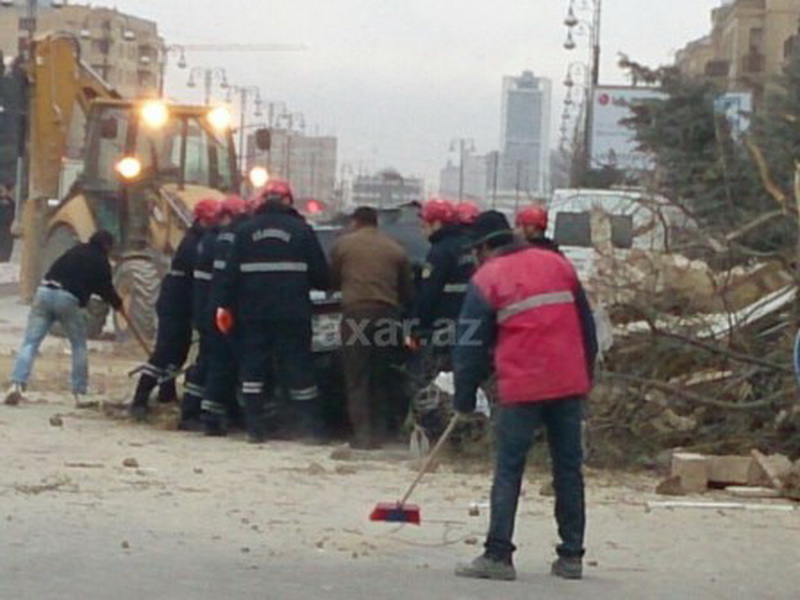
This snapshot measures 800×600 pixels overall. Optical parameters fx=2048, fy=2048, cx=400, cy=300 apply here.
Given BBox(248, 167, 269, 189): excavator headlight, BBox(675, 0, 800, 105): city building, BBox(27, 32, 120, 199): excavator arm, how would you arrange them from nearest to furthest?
BBox(248, 167, 269, 189): excavator headlight
BBox(27, 32, 120, 199): excavator arm
BBox(675, 0, 800, 105): city building

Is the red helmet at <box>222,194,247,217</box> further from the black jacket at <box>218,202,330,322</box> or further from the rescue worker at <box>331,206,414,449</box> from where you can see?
the rescue worker at <box>331,206,414,449</box>

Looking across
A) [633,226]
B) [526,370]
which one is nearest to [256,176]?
[633,226]

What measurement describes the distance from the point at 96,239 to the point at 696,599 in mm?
9227

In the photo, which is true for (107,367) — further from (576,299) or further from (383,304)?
(576,299)

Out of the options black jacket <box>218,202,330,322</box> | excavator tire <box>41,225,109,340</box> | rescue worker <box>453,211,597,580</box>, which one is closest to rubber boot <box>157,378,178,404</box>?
black jacket <box>218,202,330,322</box>

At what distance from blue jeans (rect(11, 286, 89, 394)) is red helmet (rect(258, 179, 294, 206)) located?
2.89 meters

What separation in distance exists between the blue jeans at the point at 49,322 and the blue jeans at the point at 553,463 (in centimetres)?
816

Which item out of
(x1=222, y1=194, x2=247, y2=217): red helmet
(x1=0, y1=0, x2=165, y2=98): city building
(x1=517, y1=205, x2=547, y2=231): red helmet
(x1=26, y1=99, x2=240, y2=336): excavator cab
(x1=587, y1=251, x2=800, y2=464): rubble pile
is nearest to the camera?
(x1=517, y1=205, x2=547, y2=231): red helmet

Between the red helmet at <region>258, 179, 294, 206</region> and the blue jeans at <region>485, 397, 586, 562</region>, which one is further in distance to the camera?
the red helmet at <region>258, 179, 294, 206</region>

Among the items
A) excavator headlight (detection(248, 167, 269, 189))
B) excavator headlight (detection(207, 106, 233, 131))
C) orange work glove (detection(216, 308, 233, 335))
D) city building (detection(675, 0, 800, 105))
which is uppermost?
city building (detection(675, 0, 800, 105))

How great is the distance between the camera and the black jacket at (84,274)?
58.3 ft

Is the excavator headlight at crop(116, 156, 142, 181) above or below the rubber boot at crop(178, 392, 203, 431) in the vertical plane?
above

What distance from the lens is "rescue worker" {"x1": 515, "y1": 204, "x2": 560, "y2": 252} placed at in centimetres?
1148

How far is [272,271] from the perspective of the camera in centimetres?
1520
